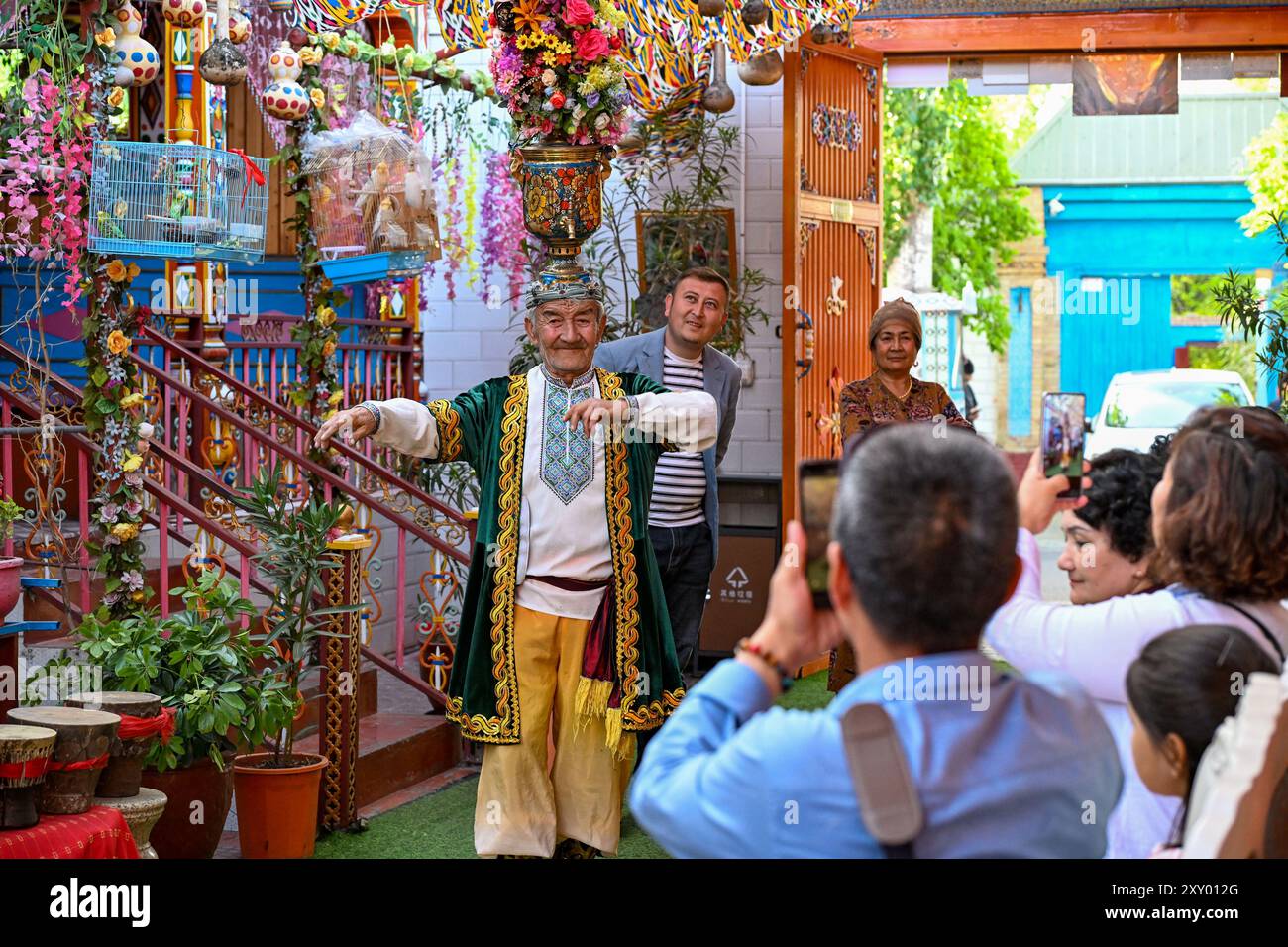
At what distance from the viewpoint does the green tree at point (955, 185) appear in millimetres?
19844

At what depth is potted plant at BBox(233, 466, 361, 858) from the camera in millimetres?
4992

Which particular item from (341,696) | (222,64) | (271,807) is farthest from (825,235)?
(271,807)

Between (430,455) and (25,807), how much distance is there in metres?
1.48

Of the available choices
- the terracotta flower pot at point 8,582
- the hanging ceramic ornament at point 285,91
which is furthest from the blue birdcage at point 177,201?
the terracotta flower pot at point 8,582

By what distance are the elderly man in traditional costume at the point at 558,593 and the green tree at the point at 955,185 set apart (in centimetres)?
1465

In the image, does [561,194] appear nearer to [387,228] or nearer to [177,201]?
[177,201]

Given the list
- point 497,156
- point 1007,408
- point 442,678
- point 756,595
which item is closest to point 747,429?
point 756,595

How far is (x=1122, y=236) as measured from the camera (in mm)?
27109

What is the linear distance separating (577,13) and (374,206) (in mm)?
2706

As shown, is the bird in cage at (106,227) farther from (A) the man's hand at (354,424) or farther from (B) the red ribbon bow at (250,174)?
(A) the man's hand at (354,424)

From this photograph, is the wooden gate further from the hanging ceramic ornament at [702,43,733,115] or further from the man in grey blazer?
the man in grey blazer

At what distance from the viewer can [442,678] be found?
7.01 metres

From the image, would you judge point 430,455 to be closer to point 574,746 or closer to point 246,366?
point 574,746

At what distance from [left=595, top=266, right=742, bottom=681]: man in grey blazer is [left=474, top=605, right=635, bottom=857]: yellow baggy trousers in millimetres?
1146
